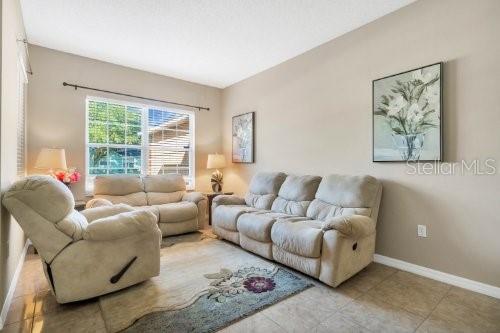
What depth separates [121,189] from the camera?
3.89m

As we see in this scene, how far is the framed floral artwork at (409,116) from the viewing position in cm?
245

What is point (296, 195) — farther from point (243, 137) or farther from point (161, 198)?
point (161, 198)

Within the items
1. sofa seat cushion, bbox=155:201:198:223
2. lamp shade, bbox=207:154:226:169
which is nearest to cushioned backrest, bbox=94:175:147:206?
sofa seat cushion, bbox=155:201:198:223

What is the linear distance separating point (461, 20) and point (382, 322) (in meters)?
2.67

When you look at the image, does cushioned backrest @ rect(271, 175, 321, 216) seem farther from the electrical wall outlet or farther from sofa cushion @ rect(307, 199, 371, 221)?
the electrical wall outlet

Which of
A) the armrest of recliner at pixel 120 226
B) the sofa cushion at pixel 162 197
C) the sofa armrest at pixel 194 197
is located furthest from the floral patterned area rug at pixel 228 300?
the sofa cushion at pixel 162 197

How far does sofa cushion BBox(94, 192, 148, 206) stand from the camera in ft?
12.3

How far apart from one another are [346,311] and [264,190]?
2098mm

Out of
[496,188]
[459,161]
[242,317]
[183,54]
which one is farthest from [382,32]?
[242,317]

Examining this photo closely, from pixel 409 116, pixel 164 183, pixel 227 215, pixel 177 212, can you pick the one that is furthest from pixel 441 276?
pixel 164 183

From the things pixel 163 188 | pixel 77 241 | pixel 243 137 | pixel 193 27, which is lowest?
pixel 77 241

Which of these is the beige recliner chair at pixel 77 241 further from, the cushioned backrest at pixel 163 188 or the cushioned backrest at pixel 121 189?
the cushioned backrest at pixel 163 188

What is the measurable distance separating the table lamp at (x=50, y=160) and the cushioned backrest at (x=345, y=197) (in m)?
3.22

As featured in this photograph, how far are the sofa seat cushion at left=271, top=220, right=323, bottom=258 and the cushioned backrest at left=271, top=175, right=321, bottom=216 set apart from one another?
19.7 inches
